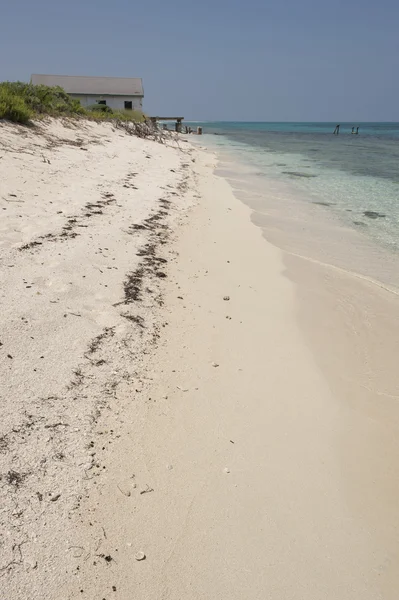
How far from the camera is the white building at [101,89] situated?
42.7m

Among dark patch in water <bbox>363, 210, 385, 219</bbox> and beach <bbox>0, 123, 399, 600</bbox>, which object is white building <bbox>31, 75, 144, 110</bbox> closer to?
dark patch in water <bbox>363, 210, 385, 219</bbox>

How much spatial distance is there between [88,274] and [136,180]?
245 inches

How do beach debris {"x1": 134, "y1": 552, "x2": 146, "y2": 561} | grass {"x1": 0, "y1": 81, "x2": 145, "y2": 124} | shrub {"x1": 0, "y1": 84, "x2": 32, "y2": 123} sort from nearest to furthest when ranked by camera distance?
1. beach debris {"x1": 134, "y1": 552, "x2": 146, "y2": 561}
2. shrub {"x1": 0, "y1": 84, "x2": 32, "y2": 123}
3. grass {"x1": 0, "y1": 81, "x2": 145, "y2": 124}

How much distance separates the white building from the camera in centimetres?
4266

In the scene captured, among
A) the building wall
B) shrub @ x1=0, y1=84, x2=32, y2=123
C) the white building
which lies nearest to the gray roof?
the white building

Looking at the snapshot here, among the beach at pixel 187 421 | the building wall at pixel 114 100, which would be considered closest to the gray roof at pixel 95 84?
the building wall at pixel 114 100

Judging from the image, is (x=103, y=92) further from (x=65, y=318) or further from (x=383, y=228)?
(x=65, y=318)

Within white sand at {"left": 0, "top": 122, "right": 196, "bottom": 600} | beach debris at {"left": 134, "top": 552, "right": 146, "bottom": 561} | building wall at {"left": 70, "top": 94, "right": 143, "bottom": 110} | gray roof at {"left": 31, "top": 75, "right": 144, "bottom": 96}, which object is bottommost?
beach debris at {"left": 134, "top": 552, "right": 146, "bottom": 561}

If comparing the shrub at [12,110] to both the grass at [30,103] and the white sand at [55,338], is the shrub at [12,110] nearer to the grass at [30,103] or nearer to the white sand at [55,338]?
the grass at [30,103]

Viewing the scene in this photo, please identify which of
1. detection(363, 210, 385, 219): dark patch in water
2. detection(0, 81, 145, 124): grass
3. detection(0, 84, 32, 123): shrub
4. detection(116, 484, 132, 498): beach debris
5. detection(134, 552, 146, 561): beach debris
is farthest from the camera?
detection(0, 81, 145, 124): grass

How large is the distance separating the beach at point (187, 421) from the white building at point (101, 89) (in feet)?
139

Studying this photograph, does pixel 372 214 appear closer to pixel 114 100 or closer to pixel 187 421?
pixel 187 421

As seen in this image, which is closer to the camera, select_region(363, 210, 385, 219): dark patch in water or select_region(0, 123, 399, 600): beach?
select_region(0, 123, 399, 600): beach

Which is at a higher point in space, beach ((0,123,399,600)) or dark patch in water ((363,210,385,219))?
dark patch in water ((363,210,385,219))
